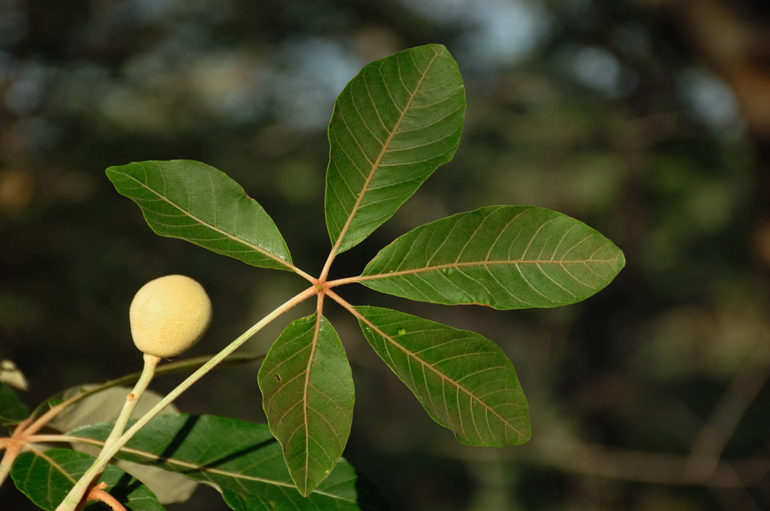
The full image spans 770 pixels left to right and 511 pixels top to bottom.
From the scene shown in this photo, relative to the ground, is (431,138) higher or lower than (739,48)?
higher

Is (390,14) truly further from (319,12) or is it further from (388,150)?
(388,150)

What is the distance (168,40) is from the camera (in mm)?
3717

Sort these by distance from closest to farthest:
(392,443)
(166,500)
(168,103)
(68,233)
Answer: (166,500)
(68,233)
(168,103)
(392,443)

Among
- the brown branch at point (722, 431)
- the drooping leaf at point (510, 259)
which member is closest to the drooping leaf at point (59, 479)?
the drooping leaf at point (510, 259)

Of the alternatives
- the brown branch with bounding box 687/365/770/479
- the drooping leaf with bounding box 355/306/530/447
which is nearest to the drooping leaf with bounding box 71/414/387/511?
the drooping leaf with bounding box 355/306/530/447

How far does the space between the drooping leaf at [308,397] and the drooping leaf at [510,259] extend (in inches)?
2.3

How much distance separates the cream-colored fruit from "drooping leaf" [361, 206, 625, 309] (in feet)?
0.44

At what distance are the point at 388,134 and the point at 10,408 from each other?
1.12 ft

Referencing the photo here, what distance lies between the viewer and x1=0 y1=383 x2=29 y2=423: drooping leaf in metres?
0.49

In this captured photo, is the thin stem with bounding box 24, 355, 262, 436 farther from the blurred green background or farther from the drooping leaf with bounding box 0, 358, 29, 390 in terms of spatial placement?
the blurred green background

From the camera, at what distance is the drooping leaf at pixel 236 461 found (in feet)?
1.50

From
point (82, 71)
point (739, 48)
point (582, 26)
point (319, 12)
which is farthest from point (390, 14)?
point (739, 48)

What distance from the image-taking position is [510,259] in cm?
40

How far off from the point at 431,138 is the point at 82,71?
3.17 m
